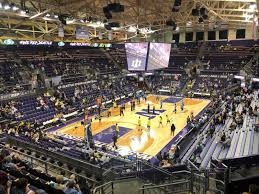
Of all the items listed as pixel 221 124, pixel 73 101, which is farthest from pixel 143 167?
pixel 73 101

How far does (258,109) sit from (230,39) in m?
26.9

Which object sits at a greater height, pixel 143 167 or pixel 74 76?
pixel 74 76

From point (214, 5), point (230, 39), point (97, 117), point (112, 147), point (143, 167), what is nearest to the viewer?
point (143, 167)

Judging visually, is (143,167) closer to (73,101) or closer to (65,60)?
(73,101)

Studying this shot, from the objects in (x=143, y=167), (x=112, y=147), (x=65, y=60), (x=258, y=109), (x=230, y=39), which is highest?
(x=230, y=39)

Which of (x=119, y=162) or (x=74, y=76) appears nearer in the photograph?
(x=119, y=162)

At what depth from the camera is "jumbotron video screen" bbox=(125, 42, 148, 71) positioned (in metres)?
26.2

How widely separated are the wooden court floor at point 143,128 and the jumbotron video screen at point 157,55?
5.37 m

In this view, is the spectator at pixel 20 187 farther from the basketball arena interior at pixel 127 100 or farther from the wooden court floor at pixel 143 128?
the wooden court floor at pixel 143 128

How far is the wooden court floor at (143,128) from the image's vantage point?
19.6 metres

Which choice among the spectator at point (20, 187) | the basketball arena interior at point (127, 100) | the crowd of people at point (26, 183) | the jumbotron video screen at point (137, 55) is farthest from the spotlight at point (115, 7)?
the spectator at point (20, 187)

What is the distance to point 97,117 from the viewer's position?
1071 inches

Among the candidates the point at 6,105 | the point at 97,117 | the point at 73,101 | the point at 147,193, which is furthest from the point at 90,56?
the point at 147,193

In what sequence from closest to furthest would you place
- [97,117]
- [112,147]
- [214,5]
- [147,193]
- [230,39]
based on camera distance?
[147,193], [112,147], [214,5], [97,117], [230,39]
